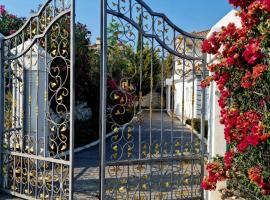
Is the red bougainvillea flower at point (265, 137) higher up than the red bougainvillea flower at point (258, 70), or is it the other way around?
the red bougainvillea flower at point (258, 70)

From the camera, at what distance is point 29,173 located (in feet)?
18.8

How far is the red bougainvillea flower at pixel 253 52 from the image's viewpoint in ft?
12.7

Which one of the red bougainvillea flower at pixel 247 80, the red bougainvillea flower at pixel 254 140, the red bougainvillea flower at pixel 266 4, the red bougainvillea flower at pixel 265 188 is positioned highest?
the red bougainvillea flower at pixel 266 4

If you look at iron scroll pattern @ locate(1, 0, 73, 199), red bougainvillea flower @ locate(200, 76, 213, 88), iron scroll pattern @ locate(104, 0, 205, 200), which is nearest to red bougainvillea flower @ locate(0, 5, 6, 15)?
iron scroll pattern @ locate(1, 0, 73, 199)

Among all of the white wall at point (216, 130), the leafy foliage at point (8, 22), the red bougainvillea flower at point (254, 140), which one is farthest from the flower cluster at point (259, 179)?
the leafy foliage at point (8, 22)

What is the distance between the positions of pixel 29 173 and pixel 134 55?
7.85 feet

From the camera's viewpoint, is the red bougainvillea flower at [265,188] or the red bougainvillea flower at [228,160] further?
the red bougainvillea flower at [228,160]

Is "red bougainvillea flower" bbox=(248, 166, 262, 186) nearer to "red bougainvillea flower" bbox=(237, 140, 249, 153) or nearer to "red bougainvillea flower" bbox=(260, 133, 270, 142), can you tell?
"red bougainvillea flower" bbox=(237, 140, 249, 153)

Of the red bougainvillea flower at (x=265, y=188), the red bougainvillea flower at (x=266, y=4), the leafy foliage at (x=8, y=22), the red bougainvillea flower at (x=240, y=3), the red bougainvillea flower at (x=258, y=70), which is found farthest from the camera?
the leafy foliage at (x=8, y=22)

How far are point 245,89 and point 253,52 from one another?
0.56 m

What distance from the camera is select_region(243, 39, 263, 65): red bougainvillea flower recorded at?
388 cm

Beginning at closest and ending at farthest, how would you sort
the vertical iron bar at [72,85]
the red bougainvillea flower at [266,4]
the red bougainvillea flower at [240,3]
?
the red bougainvillea flower at [266,4] < the red bougainvillea flower at [240,3] < the vertical iron bar at [72,85]

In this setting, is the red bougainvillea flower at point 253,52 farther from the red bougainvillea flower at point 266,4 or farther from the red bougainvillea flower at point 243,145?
the red bougainvillea flower at point 243,145

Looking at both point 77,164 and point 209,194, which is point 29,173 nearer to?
point 209,194
